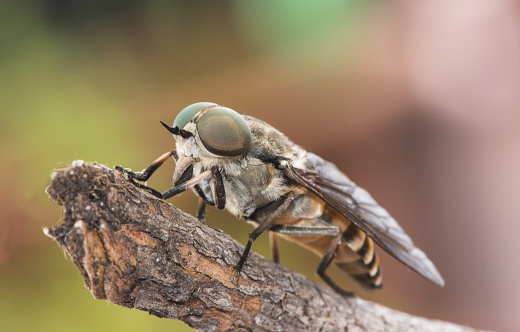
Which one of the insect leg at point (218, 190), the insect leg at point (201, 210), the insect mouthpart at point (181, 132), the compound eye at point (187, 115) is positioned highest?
the compound eye at point (187, 115)

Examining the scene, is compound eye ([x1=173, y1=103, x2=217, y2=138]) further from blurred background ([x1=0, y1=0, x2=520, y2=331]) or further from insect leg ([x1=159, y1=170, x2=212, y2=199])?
blurred background ([x1=0, y1=0, x2=520, y2=331])

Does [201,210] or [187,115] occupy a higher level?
[187,115]

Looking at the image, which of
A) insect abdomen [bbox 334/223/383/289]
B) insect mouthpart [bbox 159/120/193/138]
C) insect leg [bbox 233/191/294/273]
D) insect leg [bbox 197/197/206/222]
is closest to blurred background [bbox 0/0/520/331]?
insect abdomen [bbox 334/223/383/289]

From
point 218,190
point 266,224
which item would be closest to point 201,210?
point 218,190

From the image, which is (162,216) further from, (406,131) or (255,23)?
(406,131)

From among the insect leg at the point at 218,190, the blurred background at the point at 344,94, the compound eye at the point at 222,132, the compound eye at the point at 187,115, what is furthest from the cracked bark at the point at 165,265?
the blurred background at the point at 344,94

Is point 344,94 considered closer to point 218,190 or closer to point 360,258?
point 360,258

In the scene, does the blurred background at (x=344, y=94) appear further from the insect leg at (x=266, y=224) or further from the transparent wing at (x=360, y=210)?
the insect leg at (x=266, y=224)
